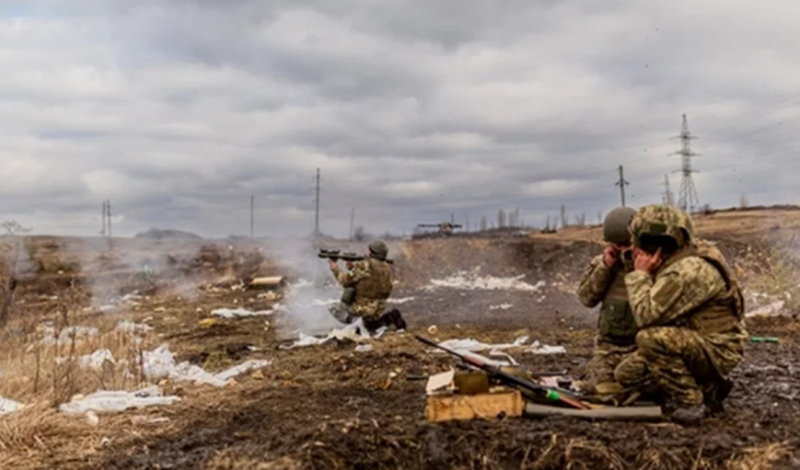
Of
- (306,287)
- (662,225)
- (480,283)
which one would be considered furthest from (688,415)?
(480,283)

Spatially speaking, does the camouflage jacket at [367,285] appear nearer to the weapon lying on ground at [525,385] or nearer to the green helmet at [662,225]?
the weapon lying on ground at [525,385]

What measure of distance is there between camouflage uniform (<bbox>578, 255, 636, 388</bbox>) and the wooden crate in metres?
1.39

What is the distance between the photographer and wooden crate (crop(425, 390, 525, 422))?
4941 mm

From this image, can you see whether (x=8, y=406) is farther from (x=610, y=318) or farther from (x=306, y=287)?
(x=306, y=287)

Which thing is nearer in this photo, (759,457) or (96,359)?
(759,457)

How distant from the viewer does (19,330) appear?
9.35 meters

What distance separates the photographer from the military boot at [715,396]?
544 centimetres

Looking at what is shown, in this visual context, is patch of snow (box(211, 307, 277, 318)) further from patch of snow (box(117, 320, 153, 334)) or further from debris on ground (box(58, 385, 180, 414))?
debris on ground (box(58, 385, 180, 414))

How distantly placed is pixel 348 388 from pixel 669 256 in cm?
330

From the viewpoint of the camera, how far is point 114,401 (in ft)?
21.1

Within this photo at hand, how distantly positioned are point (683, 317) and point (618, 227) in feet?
3.70

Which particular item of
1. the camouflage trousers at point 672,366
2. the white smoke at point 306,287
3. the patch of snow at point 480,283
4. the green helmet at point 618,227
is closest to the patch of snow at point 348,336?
the white smoke at point 306,287

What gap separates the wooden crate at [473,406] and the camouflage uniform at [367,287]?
701 cm

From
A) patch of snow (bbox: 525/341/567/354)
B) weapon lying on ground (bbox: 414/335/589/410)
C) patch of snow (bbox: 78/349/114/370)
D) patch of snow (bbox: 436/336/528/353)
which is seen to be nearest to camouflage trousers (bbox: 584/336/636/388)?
weapon lying on ground (bbox: 414/335/589/410)
